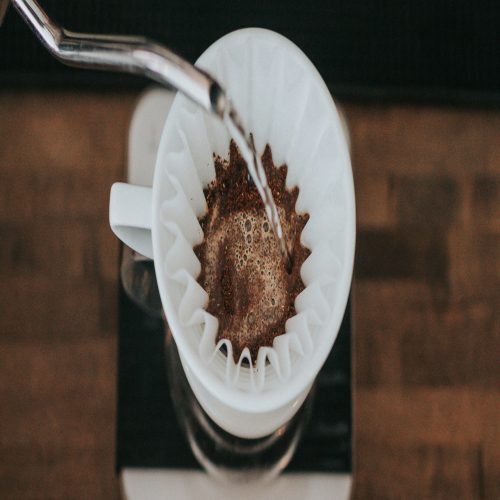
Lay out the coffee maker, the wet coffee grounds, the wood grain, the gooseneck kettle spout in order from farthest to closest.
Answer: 1. the wood grain
2. the coffee maker
3. the wet coffee grounds
4. the gooseneck kettle spout

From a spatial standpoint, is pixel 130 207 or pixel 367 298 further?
pixel 367 298

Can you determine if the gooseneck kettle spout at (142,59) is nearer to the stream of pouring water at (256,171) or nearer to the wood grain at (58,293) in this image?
the stream of pouring water at (256,171)

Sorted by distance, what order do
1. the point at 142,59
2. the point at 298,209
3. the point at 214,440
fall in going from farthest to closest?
the point at 214,440 → the point at 298,209 → the point at 142,59

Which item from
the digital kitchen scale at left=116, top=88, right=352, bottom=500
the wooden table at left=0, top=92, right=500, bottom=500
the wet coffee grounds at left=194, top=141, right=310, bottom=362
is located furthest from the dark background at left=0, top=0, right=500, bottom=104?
the wet coffee grounds at left=194, top=141, right=310, bottom=362

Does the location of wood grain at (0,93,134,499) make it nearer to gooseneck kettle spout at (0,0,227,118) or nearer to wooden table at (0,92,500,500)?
wooden table at (0,92,500,500)

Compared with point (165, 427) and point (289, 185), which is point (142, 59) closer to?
point (289, 185)

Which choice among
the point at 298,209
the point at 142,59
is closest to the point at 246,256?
the point at 298,209

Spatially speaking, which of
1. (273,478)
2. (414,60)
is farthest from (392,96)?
(273,478)
